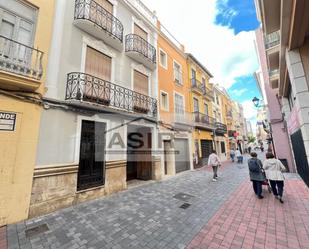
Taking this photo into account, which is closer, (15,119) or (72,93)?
(15,119)

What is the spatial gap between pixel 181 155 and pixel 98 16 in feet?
33.4

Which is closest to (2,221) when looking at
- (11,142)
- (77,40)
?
(11,142)

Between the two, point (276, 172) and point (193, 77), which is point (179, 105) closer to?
point (193, 77)

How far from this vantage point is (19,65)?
175 inches

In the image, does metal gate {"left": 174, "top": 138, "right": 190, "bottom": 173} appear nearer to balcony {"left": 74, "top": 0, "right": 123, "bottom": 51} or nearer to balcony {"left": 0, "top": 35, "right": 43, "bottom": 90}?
balcony {"left": 74, "top": 0, "right": 123, "bottom": 51}

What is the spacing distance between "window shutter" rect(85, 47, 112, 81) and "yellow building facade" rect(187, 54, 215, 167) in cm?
900

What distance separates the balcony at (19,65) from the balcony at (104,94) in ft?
3.73

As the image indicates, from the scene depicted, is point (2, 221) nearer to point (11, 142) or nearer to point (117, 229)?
point (11, 142)

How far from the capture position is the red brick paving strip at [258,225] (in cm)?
327

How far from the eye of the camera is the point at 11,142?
442 cm

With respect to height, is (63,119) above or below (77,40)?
below

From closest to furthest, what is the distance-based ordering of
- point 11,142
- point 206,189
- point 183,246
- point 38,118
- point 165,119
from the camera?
1. point 183,246
2. point 11,142
3. point 38,118
4. point 206,189
5. point 165,119

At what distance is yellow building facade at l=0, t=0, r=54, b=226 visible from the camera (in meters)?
4.26

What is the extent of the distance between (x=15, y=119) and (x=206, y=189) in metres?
7.67
